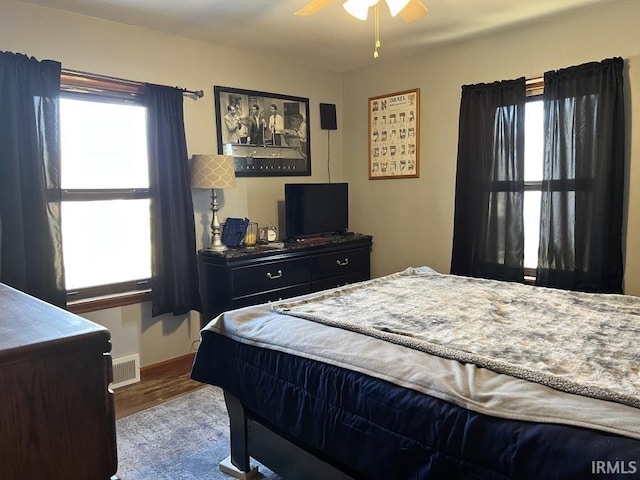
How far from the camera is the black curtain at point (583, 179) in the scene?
9.88ft

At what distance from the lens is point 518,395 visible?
1231 mm

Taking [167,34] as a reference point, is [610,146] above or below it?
below

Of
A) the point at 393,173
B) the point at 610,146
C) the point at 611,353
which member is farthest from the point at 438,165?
the point at 611,353

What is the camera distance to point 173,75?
3.50 m

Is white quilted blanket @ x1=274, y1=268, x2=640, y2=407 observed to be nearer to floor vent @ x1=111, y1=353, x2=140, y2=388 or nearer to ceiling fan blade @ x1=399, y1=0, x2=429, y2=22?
ceiling fan blade @ x1=399, y1=0, x2=429, y2=22

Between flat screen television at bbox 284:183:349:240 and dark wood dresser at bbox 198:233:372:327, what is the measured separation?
0.36ft

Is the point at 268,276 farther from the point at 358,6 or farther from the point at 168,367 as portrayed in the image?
the point at 358,6

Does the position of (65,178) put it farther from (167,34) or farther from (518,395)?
(518,395)

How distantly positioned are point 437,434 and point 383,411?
0.18 metres

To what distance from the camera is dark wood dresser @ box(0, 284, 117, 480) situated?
2.85 feet

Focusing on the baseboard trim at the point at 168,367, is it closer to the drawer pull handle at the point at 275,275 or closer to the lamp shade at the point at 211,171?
the drawer pull handle at the point at 275,275

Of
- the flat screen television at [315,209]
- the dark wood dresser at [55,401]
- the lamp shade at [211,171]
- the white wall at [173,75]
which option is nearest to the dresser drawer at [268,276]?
the flat screen television at [315,209]

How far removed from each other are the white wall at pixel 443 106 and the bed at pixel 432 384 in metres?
1.66

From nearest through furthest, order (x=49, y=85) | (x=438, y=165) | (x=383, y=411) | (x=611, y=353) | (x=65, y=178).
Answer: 1. (x=383, y=411)
2. (x=611, y=353)
3. (x=49, y=85)
4. (x=65, y=178)
5. (x=438, y=165)
